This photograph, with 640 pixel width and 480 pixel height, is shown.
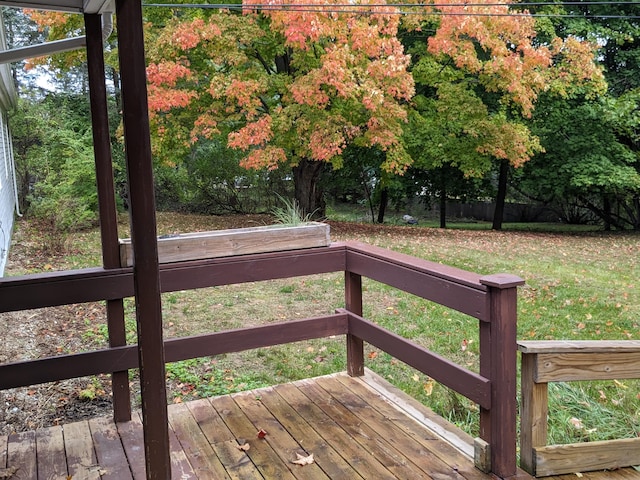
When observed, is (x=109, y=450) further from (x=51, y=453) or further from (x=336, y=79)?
(x=336, y=79)

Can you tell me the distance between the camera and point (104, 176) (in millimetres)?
2777

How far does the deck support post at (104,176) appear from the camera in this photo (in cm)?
271

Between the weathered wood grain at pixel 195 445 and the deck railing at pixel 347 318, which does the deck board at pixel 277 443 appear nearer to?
the weathered wood grain at pixel 195 445

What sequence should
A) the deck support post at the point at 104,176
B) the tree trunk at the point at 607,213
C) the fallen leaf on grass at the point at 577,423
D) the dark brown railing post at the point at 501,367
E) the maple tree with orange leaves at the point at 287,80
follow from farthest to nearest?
the tree trunk at the point at 607,213
the maple tree with orange leaves at the point at 287,80
the fallen leaf on grass at the point at 577,423
the deck support post at the point at 104,176
the dark brown railing post at the point at 501,367

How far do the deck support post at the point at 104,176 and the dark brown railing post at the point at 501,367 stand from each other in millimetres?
1735

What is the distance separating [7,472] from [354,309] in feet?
6.15

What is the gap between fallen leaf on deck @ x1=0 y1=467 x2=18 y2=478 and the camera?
233 centimetres

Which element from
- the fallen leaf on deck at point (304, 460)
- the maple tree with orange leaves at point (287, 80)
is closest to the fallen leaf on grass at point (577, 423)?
the fallen leaf on deck at point (304, 460)

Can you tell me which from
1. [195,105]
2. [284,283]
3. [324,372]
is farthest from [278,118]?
[324,372]

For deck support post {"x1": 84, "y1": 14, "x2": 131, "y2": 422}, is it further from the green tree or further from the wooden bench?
the green tree

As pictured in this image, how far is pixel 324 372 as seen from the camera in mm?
4250

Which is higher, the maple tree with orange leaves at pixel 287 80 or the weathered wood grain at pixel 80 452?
the maple tree with orange leaves at pixel 287 80

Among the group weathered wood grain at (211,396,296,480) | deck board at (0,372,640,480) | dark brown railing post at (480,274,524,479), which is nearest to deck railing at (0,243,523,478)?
dark brown railing post at (480,274,524,479)

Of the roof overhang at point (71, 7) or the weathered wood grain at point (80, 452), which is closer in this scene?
the weathered wood grain at point (80, 452)
